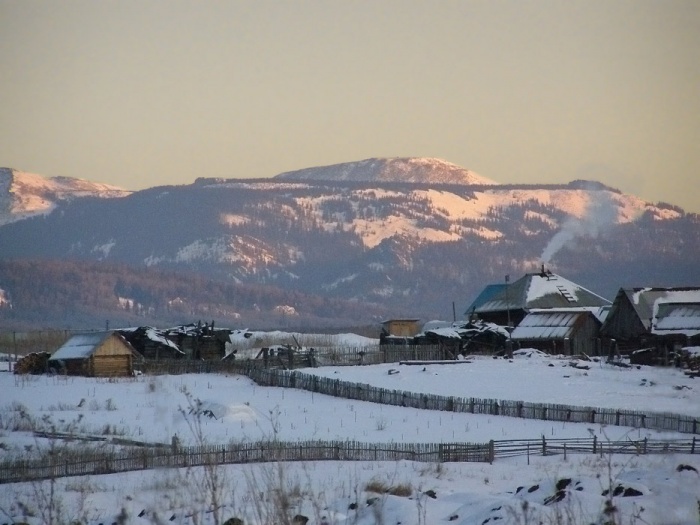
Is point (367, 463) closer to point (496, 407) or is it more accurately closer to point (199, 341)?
point (496, 407)

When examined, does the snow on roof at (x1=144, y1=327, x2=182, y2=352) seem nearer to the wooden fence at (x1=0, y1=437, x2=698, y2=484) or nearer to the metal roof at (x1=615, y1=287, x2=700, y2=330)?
the metal roof at (x1=615, y1=287, x2=700, y2=330)

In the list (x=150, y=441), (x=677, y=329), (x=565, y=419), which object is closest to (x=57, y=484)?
(x=150, y=441)

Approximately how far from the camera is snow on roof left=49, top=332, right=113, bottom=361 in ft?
193

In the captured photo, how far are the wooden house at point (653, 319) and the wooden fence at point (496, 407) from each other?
56.8 ft

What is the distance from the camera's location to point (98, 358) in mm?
58531

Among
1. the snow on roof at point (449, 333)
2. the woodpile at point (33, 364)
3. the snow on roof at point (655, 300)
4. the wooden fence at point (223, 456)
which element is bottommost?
the wooden fence at point (223, 456)

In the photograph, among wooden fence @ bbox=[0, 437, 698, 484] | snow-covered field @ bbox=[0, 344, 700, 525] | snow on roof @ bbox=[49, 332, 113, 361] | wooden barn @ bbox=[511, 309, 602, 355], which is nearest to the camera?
snow-covered field @ bbox=[0, 344, 700, 525]

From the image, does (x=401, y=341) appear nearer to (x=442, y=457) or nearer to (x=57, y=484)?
(x=442, y=457)

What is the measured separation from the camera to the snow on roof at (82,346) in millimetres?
58688

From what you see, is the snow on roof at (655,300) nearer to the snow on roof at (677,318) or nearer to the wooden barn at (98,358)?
the snow on roof at (677,318)

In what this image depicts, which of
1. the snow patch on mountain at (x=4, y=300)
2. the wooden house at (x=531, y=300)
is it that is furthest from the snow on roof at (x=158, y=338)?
the snow patch on mountain at (x=4, y=300)

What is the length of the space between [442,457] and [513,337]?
120 ft

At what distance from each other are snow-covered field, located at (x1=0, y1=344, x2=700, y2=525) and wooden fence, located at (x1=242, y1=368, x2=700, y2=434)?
2.21 feet

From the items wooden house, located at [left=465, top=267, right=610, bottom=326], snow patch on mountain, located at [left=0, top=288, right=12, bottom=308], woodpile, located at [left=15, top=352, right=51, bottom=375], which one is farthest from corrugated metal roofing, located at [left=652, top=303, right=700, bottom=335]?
snow patch on mountain, located at [left=0, top=288, right=12, bottom=308]
